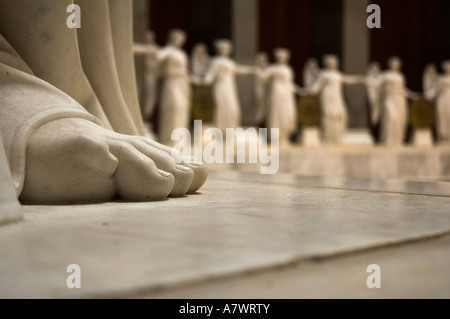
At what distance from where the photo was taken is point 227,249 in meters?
1.25

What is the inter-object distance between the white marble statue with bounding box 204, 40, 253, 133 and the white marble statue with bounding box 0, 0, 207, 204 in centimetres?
904

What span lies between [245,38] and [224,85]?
1577 millimetres

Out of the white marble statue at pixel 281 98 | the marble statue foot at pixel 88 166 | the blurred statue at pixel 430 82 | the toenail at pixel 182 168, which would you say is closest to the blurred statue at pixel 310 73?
the white marble statue at pixel 281 98

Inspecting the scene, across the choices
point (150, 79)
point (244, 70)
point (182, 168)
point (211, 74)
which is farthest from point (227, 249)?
point (244, 70)

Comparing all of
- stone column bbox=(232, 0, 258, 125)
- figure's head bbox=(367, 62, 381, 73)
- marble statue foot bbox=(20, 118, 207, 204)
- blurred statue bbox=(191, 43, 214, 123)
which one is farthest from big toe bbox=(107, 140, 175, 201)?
figure's head bbox=(367, 62, 381, 73)

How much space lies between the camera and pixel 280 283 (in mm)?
1078

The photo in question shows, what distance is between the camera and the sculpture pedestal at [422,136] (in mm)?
14492

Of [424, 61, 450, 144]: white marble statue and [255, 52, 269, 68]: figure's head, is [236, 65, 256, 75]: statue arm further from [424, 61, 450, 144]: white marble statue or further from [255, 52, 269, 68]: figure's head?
[424, 61, 450, 144]: white marble statue

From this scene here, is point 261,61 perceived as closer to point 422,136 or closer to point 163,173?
point 422,136

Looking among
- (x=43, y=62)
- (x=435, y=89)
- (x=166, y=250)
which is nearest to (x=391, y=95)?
(x=435, y=89)

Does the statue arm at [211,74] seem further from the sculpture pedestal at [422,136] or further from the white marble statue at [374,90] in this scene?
the sculpture pedestal at [422,136]

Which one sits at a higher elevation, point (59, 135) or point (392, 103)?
point (392, 103)

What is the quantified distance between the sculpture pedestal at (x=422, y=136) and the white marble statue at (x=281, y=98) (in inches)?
129

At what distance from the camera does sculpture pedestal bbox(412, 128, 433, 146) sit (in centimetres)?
1449
